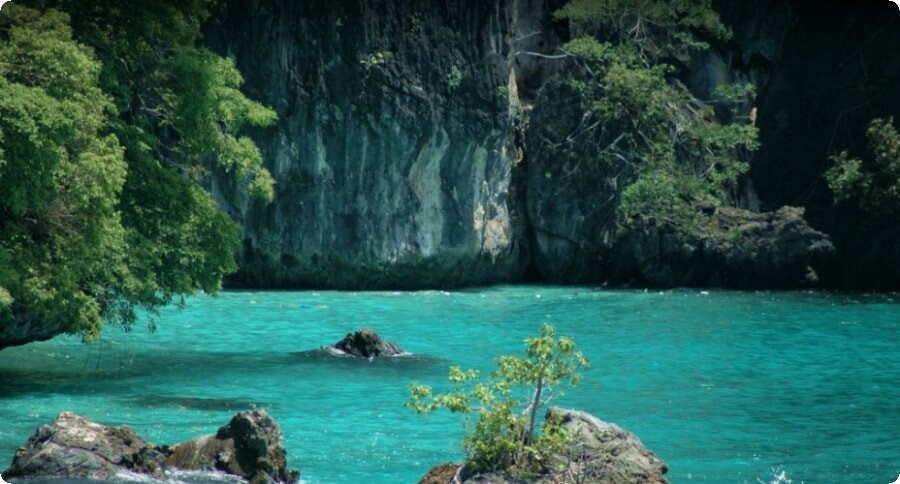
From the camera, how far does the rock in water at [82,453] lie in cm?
1305

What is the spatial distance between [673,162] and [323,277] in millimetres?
10447

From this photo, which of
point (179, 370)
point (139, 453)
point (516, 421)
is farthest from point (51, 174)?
point (516, 421)

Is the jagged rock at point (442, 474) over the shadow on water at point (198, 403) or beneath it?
beneath

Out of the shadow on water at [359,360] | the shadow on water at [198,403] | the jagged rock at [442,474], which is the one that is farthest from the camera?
the shadow on water at [359,360]

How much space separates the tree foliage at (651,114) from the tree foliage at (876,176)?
2.80 meters

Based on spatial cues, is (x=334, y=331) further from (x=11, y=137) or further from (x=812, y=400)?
(x=11, y=137)

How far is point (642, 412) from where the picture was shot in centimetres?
1964

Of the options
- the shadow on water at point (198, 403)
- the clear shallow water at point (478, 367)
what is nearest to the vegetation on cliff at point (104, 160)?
the shadow on water at point (198, 403)

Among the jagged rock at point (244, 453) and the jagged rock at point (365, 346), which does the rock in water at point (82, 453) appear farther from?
the jagged rock at point (365, 346)

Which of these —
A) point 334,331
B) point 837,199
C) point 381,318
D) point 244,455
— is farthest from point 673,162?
point 244,455

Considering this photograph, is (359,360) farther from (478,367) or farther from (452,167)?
(452,167)

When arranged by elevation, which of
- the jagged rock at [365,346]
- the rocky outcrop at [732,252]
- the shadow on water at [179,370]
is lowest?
the shadow on water at [179,370]

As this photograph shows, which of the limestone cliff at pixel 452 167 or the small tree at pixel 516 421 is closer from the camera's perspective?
the small tree at pixel 516 421

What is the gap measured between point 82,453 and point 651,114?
29418mm
